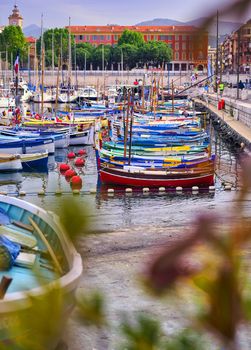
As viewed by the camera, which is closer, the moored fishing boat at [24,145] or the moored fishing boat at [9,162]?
the moored fishing boat at [9,162]

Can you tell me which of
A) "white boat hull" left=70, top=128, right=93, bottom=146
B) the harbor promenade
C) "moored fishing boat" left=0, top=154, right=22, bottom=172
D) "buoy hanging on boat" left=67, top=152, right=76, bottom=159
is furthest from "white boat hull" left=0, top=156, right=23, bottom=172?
the harbor promenade

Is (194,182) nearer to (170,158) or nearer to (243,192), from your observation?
(170,158)

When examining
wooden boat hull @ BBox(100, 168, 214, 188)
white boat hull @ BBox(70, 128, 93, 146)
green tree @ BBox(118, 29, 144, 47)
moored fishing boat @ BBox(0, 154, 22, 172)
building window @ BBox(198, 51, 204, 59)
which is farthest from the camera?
white boat hull @ BBox(70, 128, 93, 146)

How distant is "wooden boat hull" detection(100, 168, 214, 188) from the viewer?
1427cm

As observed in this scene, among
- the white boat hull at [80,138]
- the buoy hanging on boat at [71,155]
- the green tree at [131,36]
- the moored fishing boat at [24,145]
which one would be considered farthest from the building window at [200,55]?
the white boat hull at [80,138]

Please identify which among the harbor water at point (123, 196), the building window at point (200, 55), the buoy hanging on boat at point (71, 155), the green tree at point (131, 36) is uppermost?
the green tree at point (131, 36)

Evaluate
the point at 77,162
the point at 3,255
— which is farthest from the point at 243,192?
the point at 77,162

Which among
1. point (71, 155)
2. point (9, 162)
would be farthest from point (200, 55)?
point (71, 155)

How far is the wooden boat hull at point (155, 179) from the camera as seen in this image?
562 inches

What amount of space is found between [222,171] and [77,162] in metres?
4.05

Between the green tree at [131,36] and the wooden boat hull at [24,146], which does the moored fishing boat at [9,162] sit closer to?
the wooden boat hull at [24,146]

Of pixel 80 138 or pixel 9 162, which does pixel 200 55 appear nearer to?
pixel 9 162

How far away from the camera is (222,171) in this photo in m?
16.9

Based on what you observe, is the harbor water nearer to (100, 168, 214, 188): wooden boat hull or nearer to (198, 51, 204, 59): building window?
(100, 168, 214, 188): wooden boat hull
